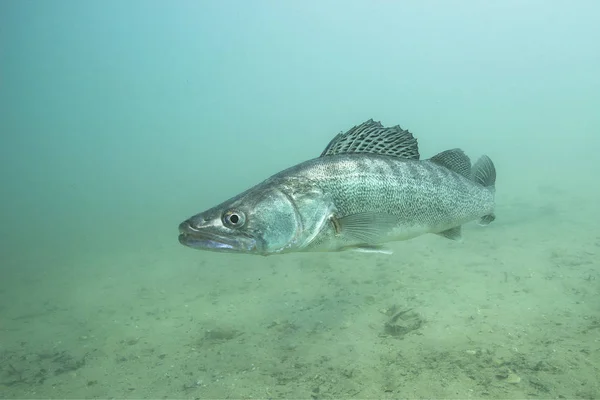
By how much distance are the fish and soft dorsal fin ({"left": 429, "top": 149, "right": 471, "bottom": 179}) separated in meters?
0.02

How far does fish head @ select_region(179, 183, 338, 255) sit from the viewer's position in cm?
333

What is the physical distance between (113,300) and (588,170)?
1276 inches

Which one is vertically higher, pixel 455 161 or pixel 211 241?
pixel 455 161

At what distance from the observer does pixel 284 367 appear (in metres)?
5.19

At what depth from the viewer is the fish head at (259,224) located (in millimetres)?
3332

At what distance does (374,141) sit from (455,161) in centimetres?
133

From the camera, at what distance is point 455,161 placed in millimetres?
4746

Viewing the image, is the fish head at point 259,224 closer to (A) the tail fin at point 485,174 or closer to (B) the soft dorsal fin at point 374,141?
(B) the soft dorsal fin at point 374,141

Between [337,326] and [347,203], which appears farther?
[337,326]

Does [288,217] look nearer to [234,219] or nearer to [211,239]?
[234,219]

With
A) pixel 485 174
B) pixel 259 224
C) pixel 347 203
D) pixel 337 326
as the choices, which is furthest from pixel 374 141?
pixel 337 326

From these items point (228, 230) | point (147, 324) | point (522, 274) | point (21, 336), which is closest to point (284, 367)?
point (228, 230)

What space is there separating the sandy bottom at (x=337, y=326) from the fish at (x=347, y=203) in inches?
71.4

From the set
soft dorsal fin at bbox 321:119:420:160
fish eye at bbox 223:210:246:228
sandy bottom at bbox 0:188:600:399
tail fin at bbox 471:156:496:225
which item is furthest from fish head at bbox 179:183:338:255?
tail fin at bbox 471:156:496:225
